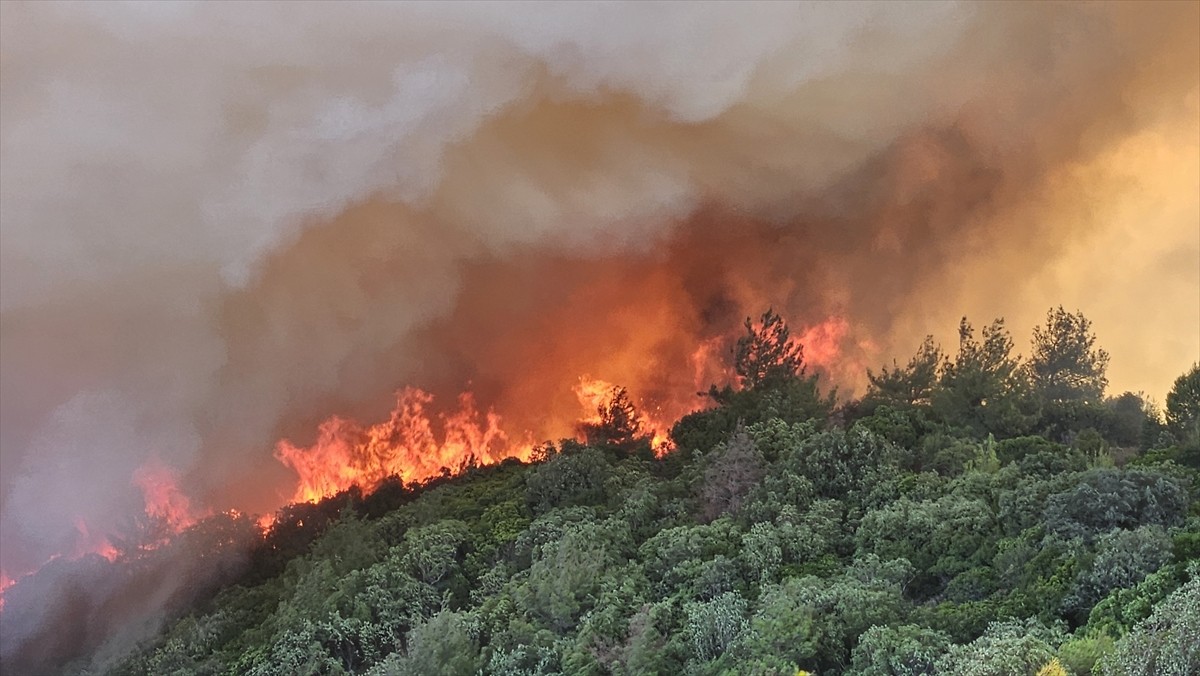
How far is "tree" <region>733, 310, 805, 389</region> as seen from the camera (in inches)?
1037

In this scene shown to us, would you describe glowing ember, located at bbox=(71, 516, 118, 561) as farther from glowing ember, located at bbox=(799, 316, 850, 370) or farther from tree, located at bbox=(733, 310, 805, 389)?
glowing ember, located at bbox=(799, 316, 850, 370)

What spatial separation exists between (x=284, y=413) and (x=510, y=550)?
8225 mm

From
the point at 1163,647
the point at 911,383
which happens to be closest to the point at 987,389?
the point at 911,383

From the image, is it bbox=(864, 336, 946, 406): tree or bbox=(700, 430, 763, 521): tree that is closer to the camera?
bbox=(700, 430, 763, 521): tree

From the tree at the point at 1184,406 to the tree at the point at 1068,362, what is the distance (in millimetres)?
2881

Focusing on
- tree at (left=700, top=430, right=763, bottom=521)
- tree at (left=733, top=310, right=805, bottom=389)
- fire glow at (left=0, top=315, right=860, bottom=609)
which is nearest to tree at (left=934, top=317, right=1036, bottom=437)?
tree at (left=733, top=310, right=805, bottom=389)

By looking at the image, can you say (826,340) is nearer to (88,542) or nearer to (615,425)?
(615,425)

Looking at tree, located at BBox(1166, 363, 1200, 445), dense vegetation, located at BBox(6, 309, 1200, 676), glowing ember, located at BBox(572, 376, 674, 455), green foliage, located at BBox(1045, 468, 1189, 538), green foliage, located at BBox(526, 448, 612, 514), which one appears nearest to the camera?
dense vegetation, located at BBox(6, 309, 1200, 676)

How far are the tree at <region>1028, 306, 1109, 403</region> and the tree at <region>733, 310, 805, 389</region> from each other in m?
7.26

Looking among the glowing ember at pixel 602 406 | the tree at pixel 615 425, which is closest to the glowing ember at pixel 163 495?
the tree at pixel 615 425

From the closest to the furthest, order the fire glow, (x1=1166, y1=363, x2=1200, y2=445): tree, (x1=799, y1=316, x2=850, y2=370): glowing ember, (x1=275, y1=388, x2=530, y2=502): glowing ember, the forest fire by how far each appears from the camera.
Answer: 1. the fire glow
2. (x1=1166, y1=363, x2=1200, y2=445): tree
3. (x1=275, y1=388, x2=530, y2=502): glowing ember
4. the forest fire
5. (x1=799, y1=316, x2=850, y2=370): glowing ember

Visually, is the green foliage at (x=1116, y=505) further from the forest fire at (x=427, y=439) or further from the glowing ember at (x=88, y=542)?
the glowing ember at (x=88, y=542)

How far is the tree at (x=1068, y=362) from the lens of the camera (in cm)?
2886

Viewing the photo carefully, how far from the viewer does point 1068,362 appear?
29.2 meters
